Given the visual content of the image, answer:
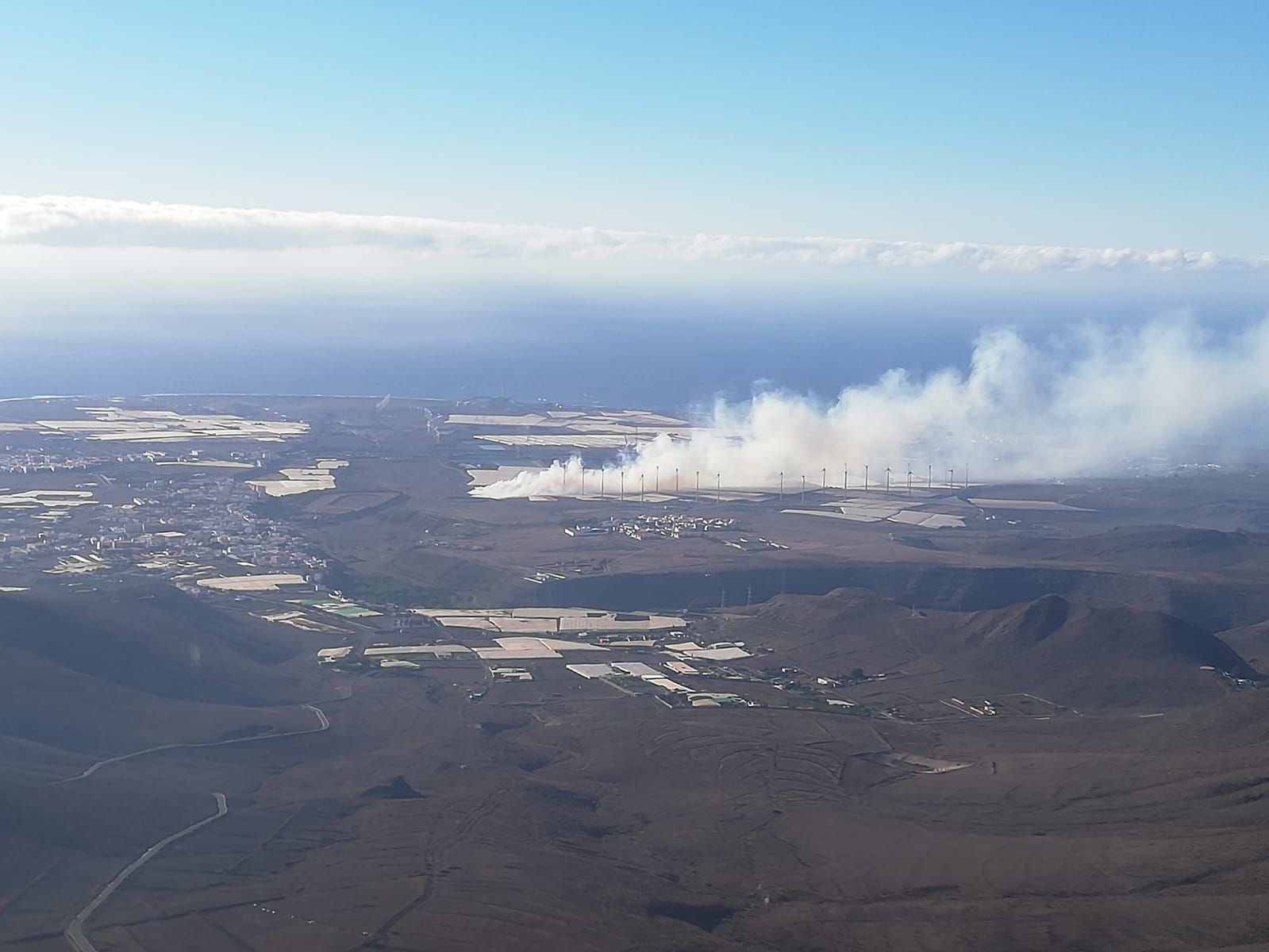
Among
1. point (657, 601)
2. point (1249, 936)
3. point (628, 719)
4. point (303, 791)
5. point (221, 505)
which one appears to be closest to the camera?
point (1249, 936)

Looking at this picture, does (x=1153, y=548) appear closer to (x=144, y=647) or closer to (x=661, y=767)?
(x=661, y=767)

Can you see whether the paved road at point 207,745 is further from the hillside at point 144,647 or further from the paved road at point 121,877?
the paved road at point 121,877

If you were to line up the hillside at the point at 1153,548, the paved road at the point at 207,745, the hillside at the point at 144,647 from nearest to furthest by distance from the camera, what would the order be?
the paved road at the point at 207,745 → the hillside at the point at 144,647 → the hillside at the point at 1153,548

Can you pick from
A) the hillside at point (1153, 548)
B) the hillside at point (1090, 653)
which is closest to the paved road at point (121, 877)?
the hillside at point (1090, 653)

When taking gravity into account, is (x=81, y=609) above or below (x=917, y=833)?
above

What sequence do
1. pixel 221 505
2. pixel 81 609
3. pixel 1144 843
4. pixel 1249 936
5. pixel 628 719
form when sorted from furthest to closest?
pixel 221 505, pixel 81 609, pixel 628 719, pixel 1144 843, pixel 1249 936

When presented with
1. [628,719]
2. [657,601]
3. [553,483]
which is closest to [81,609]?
[628,719]

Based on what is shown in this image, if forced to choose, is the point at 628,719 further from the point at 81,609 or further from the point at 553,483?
the point at 553,483
